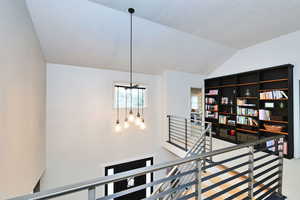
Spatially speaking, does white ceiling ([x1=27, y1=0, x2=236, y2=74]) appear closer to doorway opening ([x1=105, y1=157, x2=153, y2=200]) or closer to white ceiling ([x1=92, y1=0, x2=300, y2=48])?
white ceiling ([x1=92, y1=0, x2=300, y2=48])

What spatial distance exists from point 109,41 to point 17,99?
7.06 feet

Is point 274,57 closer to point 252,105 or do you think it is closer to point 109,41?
point 252,105

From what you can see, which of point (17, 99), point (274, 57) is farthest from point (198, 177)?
point (274, 57)

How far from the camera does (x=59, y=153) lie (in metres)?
3.72

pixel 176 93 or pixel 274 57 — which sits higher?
pixel 274 57

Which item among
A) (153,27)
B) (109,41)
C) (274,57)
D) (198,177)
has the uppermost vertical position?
(153,27)

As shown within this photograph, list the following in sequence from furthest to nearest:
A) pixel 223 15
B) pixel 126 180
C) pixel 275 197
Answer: pixel 126 180, pixel 223 15, pixel 275 197

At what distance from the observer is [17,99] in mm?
1958

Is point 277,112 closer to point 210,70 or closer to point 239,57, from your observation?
point 239,57

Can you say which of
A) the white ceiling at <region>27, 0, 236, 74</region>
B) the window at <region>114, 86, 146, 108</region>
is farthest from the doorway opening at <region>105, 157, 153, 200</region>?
the white ceiling at <region>27, 0, 236, 74</region>

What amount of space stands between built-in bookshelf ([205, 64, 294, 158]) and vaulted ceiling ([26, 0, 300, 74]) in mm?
1081

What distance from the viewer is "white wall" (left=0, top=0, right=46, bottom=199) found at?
1628 mm

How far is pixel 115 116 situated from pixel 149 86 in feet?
5.36

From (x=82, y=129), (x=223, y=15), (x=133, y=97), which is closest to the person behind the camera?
(x=223, y=15)
